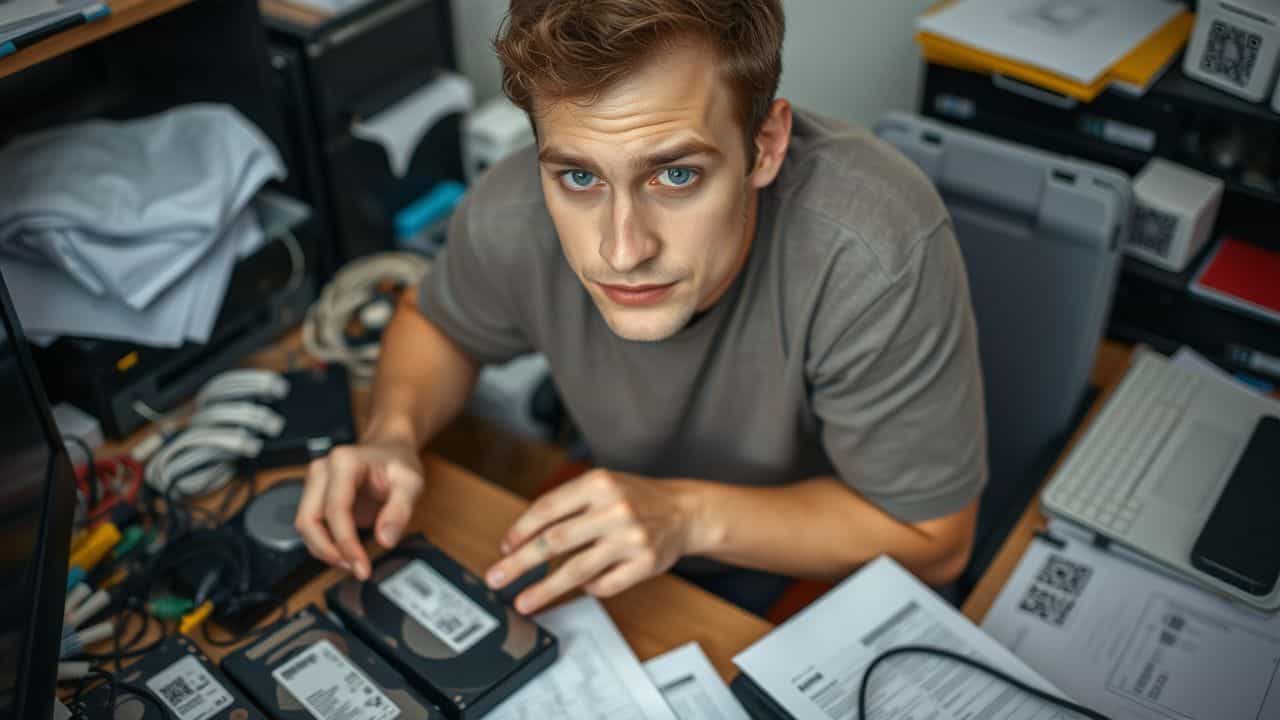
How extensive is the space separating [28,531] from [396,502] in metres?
0.32

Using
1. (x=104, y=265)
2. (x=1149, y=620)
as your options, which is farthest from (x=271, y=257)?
(x=1149, y=620)

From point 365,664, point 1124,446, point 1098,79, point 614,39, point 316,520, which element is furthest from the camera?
point 1098,79

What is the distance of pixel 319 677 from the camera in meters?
Answer: 0.95

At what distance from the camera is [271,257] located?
138cm

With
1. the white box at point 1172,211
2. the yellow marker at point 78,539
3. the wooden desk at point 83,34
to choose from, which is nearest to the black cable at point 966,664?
the white box at point 1172,211

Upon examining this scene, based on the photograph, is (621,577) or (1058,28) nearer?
(621,577)

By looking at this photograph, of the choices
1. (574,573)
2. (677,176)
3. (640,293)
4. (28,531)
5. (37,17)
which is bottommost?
(574,573)

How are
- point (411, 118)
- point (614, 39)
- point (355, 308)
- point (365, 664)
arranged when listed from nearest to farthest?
point (614, 39)
point (365, 664)
point (355, 308)
point (411, 118)

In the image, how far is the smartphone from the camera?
1017mm

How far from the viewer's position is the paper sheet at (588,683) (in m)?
0.95

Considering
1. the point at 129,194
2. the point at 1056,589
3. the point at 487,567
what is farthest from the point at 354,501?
the point at 1056,589

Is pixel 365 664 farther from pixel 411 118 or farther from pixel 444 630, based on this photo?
pixel 411 118

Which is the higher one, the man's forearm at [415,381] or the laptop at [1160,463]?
the man's forearm at [415,381]

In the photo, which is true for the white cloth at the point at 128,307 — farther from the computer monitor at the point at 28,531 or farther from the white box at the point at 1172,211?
the white box at the point at 1172,211
